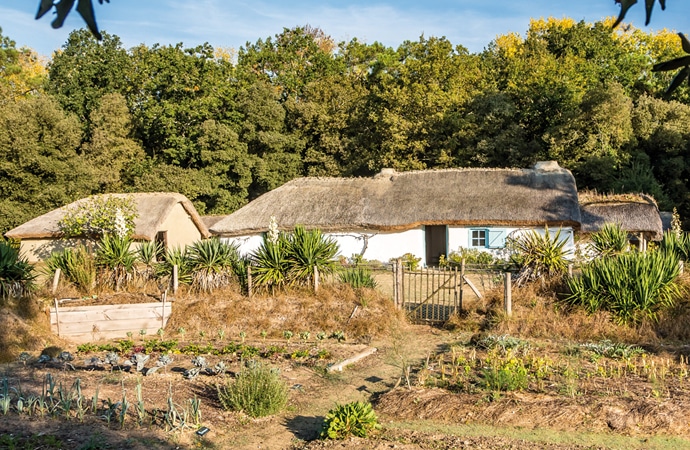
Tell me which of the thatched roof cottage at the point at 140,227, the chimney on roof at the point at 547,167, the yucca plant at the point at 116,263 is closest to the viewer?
the yucca plant at the point at 116,263

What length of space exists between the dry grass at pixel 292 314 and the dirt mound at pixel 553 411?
205 inches

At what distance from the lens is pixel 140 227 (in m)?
28.2

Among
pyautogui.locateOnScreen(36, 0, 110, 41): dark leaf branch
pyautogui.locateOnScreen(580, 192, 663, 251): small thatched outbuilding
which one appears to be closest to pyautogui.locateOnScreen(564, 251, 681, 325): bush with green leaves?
pyautogui.locateOnScreen(36, 0, 110, 41): dark leaf branch

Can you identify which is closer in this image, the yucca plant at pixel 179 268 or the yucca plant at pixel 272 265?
the yucca plant at pixel 272 265

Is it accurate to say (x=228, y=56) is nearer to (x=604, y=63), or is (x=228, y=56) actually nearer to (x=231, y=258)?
(x=604, y=63)

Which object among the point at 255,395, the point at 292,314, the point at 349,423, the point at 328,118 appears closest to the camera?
the point at 349,423

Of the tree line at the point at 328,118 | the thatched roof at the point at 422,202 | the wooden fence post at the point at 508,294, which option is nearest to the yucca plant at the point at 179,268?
the wooden fence post at the point at 508,294

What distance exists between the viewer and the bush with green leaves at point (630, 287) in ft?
43.7

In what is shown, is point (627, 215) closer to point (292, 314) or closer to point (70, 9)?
point (292, 314)

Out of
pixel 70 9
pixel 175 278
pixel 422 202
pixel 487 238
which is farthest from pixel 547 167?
pixel 70 9

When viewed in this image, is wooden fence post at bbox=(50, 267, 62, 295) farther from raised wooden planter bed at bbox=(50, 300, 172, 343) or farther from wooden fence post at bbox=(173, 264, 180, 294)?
wooden fence post at bbox=(173, 264, 180, 294)

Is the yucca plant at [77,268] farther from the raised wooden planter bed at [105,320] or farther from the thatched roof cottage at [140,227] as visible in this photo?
the thatched roof cottage at [140,227]

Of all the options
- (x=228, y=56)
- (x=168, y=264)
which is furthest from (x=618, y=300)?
Result: (x=228, y=56)

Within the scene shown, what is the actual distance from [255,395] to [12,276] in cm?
925
